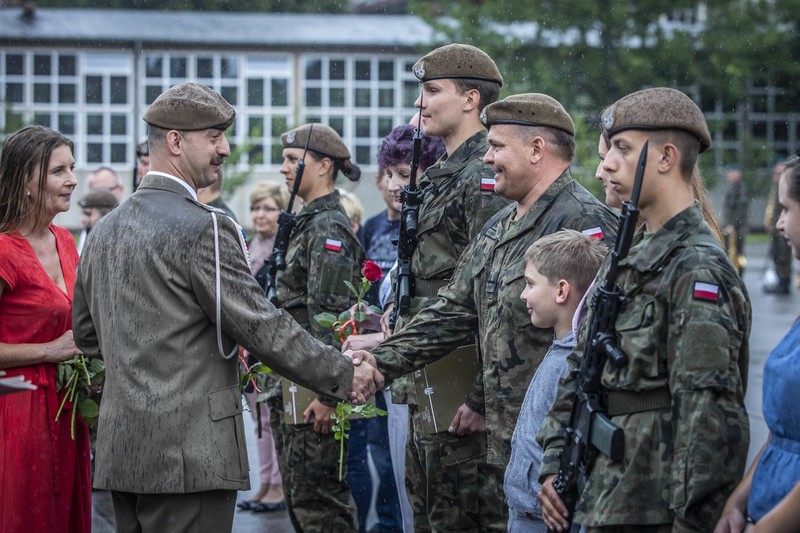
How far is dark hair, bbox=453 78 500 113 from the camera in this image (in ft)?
17.4

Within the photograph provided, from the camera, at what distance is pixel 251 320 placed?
13.0 ft

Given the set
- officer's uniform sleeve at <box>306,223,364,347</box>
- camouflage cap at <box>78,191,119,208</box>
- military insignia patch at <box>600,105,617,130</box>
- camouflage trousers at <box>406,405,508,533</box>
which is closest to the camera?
military insignia patch at <box>600,105,617,130</box>

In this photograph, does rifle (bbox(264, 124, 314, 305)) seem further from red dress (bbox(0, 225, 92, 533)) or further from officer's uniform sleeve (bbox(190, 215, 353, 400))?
officer's uniform sleeve (bbox(190, 215, 353, 400))

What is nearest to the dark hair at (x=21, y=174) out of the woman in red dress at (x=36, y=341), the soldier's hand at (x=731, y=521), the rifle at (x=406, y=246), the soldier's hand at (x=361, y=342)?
the woman in red dress at (x=36, y=341)

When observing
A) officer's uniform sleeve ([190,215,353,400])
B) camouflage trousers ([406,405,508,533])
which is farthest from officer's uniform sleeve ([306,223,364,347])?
officer's uniform sleeve ([190,215,353,400])

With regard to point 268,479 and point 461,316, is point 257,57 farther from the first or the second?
point 461,316

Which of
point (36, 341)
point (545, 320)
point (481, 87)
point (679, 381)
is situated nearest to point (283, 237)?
point (481, 87)

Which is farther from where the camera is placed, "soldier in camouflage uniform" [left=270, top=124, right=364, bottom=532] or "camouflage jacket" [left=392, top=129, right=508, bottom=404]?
"soldier in camouflage uniform" [left=270, top=124, right=364, bottom=532]

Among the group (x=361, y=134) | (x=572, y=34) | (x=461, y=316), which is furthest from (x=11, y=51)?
(x=461, y=316)

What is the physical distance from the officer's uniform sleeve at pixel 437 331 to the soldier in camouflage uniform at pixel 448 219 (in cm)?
Result: 26

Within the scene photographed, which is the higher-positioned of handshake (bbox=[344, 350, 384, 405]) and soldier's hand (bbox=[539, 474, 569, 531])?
handshake (bbox=[344, 350, 384, 405])

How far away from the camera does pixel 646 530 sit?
324 centimetres

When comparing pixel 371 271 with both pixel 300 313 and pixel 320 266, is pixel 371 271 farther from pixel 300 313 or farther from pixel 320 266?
pixel 300 313

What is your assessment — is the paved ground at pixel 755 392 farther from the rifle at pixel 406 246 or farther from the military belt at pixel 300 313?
the rifle at pixel 406 246
